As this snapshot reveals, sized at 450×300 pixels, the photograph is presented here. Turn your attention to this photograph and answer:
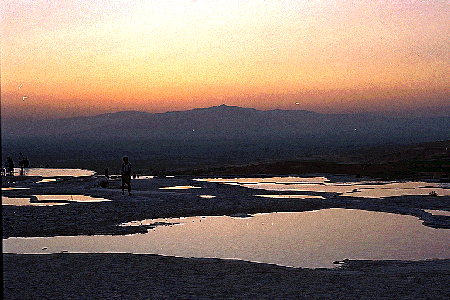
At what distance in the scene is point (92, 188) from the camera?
32.8m

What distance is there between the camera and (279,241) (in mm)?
16203

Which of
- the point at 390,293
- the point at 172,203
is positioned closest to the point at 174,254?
the point at 390,293

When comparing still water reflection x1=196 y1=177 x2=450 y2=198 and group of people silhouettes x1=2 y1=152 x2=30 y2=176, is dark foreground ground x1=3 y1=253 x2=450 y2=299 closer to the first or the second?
still water reflection x1=196 y1=177 x2=450 y2=198

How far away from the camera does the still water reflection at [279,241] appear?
1434 centimetres

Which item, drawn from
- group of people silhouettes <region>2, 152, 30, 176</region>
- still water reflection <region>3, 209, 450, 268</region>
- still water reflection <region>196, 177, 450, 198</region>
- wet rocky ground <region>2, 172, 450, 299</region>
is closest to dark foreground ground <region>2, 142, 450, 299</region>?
wet rocky ground <region>2, 172, 450, 299</region>

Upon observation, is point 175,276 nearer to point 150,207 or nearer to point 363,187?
point 150,207

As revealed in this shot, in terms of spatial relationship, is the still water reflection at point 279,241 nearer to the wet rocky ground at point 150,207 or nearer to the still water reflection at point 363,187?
the wet rocky ground at point 150,207

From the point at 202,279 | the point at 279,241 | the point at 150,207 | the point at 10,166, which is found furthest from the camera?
the point at 10,166

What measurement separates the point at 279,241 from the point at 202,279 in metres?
5.23

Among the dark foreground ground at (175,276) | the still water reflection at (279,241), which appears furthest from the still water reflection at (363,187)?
the still water reflection at (279,241)

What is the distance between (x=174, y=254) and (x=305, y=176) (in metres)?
31.5

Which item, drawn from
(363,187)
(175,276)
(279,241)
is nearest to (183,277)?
(175,276)

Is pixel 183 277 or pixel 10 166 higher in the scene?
pixel 10 166

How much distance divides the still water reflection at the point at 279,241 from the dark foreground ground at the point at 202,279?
3.65 ft
